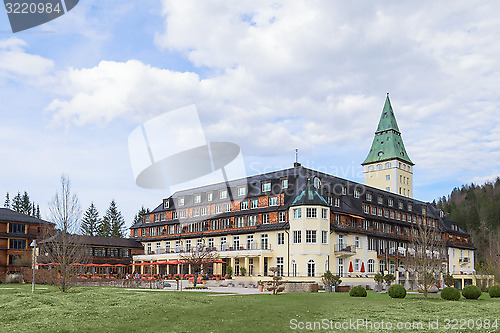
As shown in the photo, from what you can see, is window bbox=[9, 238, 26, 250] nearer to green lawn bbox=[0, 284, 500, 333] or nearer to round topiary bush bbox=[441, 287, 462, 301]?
green lawn bbox=[0, 284, 500, 333]

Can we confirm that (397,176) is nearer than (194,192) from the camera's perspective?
No

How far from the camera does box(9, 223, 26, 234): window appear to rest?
226 feet

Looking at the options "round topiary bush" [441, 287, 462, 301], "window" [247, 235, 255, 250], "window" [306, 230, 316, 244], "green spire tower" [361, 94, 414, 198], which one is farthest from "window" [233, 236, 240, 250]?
"green spire tower" [361, 94, 414, 198]

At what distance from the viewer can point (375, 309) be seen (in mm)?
26547

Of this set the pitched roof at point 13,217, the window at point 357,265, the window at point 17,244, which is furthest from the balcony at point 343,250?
the window at point 17,244

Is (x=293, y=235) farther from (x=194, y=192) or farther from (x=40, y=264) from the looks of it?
(x=40, y=264)

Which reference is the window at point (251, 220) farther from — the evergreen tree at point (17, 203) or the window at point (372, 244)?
the evergreen tree at point (17, 203)

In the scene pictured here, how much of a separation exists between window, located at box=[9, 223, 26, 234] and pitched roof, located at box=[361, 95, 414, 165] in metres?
63.9

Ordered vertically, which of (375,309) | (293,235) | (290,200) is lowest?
(375,309)

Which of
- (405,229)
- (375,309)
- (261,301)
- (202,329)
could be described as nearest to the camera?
(202,329)

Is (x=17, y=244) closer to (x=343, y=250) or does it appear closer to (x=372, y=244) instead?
(x=343, y=250)

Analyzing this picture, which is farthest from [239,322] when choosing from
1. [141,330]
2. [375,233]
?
[375,233]

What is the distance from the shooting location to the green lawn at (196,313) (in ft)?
68.8

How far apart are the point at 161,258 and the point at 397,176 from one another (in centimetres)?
4808
